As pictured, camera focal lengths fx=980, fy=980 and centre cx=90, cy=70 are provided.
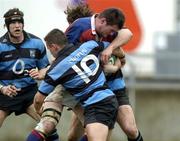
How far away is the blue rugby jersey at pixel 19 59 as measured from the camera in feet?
39.0

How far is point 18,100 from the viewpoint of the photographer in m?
12.1

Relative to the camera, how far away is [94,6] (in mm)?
19219

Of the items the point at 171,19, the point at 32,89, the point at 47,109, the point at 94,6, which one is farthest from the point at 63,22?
the point at 47,109

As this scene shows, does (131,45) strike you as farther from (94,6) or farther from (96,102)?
(96,102)

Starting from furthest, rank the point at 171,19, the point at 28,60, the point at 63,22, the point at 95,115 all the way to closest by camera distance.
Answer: the point at 171,19 < the point at 63,22 < the point at 28,60 < the point at 95,115

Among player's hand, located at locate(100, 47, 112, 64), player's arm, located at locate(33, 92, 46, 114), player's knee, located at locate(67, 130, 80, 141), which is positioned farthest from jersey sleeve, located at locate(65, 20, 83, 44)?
player's knee, located at locate(67, 130, 80, 141)

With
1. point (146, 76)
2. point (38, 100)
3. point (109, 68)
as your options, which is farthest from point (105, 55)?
point (146, 76)

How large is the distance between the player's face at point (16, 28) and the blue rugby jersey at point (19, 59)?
177 millimetres

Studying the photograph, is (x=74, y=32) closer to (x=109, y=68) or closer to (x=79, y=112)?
(x=109, y=68)

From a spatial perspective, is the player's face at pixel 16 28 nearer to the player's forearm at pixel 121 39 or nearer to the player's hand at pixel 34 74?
the player's hand at pixel 34 74

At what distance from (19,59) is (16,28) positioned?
1.35 feet

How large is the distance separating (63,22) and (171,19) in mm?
3085

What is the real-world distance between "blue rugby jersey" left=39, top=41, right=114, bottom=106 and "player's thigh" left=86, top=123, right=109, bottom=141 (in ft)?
0.91

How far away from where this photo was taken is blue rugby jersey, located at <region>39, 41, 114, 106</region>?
10469 millimetres
